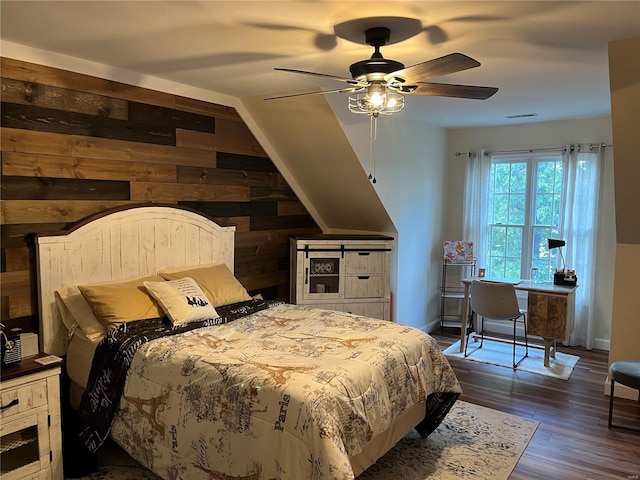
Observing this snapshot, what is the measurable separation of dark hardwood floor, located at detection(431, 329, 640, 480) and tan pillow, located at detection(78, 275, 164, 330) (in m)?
2.38

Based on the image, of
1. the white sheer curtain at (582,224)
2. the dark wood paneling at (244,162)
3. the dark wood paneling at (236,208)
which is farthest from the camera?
the white sheer curtain at (582,224)

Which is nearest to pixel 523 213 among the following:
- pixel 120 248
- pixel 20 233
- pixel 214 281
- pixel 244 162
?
pixel 244 162

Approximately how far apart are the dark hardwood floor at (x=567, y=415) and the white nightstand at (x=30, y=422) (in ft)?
Answer: 8.20

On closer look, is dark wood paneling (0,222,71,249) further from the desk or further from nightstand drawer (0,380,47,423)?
the desk

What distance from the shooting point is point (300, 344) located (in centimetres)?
273

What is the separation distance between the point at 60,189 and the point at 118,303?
2.68 feet

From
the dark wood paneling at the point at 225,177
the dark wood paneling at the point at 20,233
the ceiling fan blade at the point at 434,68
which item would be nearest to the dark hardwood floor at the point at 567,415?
the ceiling fan blade at the point at 434,68

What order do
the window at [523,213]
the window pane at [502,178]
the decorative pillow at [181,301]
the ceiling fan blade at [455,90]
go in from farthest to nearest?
the window pane at [502,178] < the window at [523,213] < the decorative pillow at [181,301] < the ceiling fan blade at [455,90]

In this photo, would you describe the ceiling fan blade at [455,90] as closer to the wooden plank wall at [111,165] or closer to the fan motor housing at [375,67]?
the fan motor housing at [375,67]

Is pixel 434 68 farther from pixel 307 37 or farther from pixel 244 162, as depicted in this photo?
pixel 244 162

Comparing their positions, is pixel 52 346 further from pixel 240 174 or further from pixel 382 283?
pixel 382 283

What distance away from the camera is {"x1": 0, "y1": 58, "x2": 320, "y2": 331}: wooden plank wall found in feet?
9.29

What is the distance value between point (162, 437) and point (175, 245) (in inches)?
61.7

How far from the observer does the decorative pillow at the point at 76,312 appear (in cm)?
289
